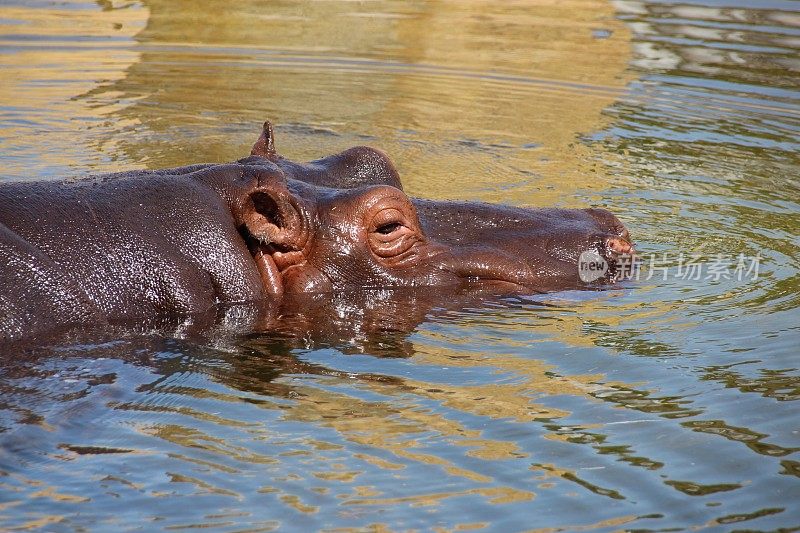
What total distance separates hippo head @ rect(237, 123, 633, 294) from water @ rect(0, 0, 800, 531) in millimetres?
171

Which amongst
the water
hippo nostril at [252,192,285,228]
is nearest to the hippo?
hippo nostril at [252,192,285,228]

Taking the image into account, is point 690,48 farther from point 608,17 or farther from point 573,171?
point 573,171

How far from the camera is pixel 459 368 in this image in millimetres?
5656

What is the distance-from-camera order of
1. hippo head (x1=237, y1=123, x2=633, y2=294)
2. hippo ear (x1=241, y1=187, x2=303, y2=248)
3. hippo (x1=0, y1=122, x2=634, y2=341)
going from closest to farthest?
hippo (x1=0, y1=122, x2=634, y2=341) → hippo ear (x1=241, y1=187, x2=303, y2=248) → hippo head (x1=237, y1=123, x2=633, y2=294)

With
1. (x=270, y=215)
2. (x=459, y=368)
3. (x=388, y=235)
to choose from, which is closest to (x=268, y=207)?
(x=270, y=215)

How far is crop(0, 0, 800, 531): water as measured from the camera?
4250 mm

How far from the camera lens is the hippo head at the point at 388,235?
6176mm

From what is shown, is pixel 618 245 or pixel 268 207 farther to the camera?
pixel 618 245

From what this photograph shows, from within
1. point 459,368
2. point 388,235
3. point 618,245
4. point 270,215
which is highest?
point 270,215

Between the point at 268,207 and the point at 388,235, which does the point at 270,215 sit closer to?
the point at 268,207

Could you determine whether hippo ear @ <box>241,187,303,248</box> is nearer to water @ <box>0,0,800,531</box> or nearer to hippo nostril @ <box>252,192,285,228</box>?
hippo nostril @ <box>252,192,285,228</box>

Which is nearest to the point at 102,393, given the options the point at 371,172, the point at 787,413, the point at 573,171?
the point at 371,172

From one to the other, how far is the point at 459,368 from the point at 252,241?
4.21 ft

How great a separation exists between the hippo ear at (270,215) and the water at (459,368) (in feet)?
1.44
